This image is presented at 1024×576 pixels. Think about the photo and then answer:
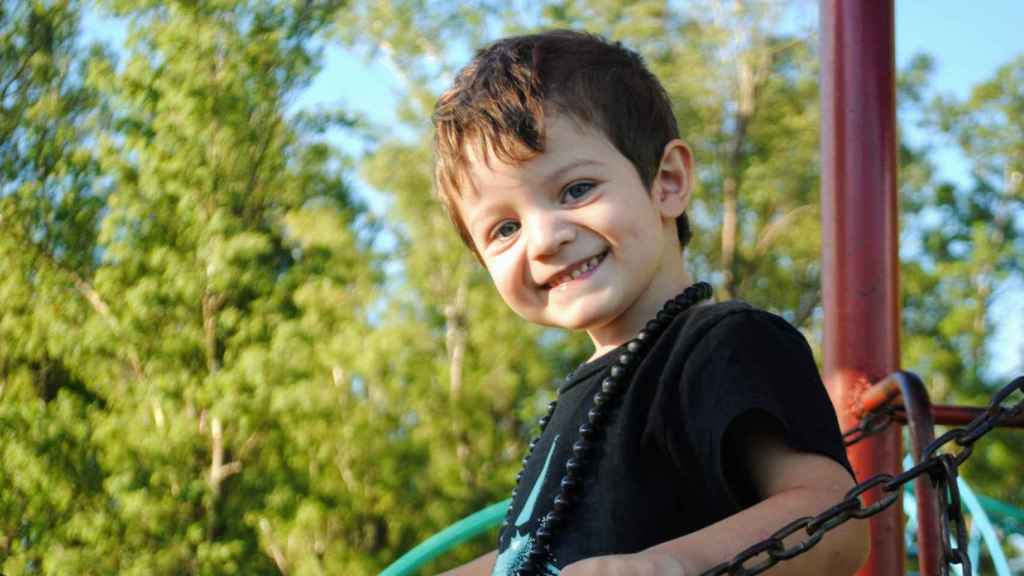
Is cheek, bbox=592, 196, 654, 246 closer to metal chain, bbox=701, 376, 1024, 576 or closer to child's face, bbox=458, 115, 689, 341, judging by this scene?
child's face, bbox=458, 115, 689, 341

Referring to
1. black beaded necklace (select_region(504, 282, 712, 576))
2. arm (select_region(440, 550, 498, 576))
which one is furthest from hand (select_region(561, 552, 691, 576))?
arm (select_region(440, 550, 498, 576))

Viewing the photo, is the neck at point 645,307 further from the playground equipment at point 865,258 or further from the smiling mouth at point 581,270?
the playground equipment at point 865,258

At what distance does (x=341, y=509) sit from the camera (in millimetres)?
9844

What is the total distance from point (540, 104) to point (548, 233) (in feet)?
0.40

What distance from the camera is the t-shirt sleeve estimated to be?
974 millimetres

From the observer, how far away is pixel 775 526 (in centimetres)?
96

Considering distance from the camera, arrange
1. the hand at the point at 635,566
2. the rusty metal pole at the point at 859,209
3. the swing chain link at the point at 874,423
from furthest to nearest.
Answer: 1. the rusty metal pole at the point at 859,209
2. the swing chain link at the point at 874,423
3. the hand at the point at 635,566

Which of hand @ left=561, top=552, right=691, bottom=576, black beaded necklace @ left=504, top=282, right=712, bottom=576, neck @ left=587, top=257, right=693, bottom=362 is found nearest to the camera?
hand @ left=561, top=552, right=691, bottom=576

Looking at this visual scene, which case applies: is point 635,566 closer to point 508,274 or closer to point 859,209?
point 508,274

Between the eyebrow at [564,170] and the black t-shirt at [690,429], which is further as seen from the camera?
the eyebrow at [564,170]

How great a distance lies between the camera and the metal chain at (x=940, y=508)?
920 millimetres

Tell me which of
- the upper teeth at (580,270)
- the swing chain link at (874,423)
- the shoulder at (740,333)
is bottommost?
the swing chain link at (874,423)

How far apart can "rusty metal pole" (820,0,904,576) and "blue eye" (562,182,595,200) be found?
107cm

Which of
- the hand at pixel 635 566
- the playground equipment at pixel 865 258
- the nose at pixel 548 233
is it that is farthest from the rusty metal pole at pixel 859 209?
the hand at pixel 635 566
